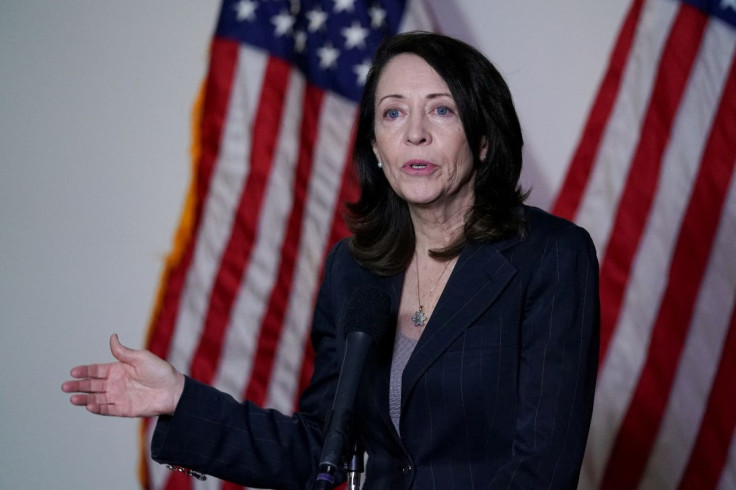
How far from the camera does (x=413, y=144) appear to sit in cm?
169

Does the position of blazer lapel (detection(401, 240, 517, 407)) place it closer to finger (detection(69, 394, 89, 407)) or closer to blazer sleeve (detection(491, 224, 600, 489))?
blazer sleeve (detection(491, 224, 600, 489))

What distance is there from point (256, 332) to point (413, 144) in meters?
1.33

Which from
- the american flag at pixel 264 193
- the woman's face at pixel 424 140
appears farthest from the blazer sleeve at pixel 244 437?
the american flag at pixel 264 193

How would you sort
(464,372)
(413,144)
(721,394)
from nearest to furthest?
(464,372) < (413,144) < (721,394)

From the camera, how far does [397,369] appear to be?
5.37 feet

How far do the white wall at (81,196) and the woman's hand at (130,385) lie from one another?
1.25 meters

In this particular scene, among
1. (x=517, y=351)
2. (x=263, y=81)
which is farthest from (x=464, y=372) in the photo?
(x=263, y=81)

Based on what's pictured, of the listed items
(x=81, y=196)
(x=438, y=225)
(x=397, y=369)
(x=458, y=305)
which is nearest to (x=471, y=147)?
(x=438, y=225)

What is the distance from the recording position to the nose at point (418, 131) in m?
Answer: 1.68

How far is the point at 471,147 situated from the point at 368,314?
0.55 meters

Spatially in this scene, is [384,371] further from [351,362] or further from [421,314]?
[351,362]

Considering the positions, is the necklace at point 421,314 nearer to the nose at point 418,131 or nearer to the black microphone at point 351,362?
the nose at point 418,131

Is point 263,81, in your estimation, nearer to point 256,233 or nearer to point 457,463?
point 256,233

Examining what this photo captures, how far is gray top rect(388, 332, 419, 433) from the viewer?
1598 mm
